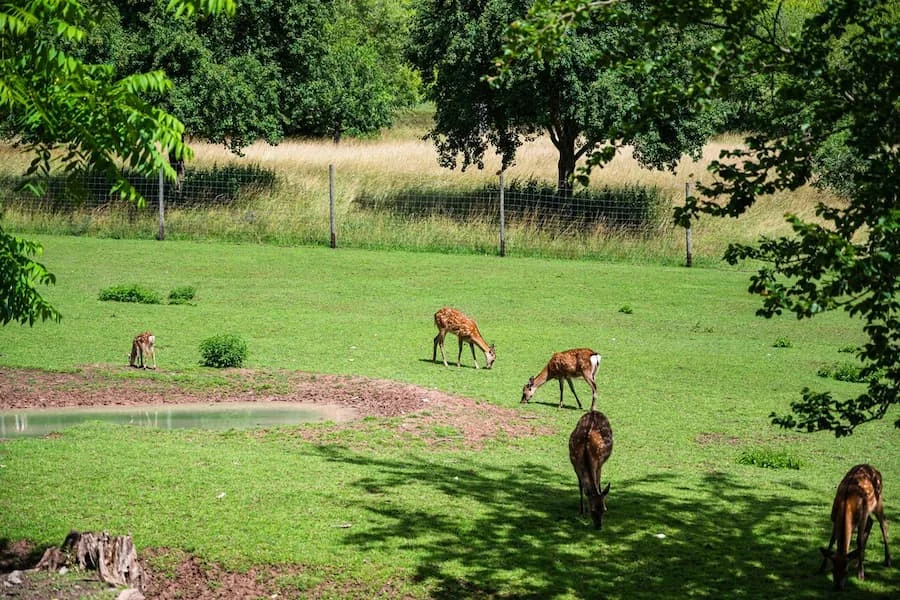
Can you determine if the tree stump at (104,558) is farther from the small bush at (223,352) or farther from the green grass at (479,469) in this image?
the small bush at (223,352)

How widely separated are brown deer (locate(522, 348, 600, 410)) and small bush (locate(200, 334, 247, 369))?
451 centimetres

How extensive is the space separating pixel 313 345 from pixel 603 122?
15.6m

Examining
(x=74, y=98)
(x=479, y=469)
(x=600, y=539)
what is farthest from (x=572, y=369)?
(x=74, y=98)

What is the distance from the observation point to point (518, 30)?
760cm

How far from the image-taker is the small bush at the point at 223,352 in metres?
17.0

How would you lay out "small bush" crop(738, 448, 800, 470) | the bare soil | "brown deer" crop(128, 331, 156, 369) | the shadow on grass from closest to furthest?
the shadow on grass
"small bush" crop(738, 448, 800, 470)
the bare soil
"brown deer" crop(128, 331, 156, 369)

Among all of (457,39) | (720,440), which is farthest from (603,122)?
(720,440)

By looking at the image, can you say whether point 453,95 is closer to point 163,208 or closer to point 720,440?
point 163,208

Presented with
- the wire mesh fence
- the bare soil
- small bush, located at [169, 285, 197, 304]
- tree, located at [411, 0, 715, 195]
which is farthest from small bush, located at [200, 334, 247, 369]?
tree, located at [411, 0, 715, 195]

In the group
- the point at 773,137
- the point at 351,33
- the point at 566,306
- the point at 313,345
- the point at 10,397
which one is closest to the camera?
the point at 773,137

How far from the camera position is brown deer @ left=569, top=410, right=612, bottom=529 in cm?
1030

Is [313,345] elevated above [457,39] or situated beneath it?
situated beneath

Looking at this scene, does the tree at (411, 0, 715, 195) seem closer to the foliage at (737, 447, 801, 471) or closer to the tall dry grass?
the tall dry grass

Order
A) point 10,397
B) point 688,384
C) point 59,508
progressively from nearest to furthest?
point 59,508, point 10,397, point 688,384
